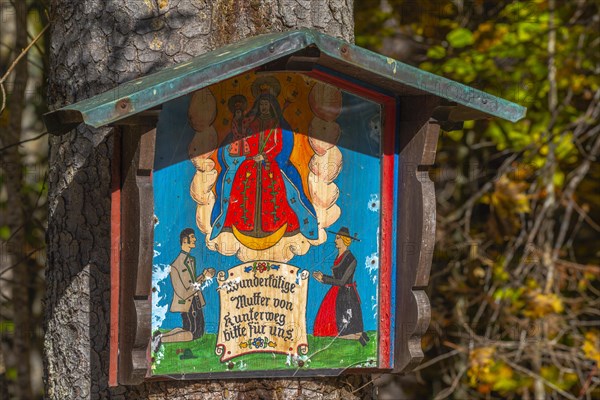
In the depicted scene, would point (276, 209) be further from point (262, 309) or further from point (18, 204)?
point (18, 204)

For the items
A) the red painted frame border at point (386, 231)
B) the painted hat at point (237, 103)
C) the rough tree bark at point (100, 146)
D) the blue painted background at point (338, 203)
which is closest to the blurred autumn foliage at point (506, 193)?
the rough tree bark at point (100, 146)

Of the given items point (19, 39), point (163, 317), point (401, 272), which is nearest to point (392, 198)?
point (401, 272)

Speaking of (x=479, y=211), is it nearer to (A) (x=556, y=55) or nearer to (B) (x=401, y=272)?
(A) (x=556, y=55)

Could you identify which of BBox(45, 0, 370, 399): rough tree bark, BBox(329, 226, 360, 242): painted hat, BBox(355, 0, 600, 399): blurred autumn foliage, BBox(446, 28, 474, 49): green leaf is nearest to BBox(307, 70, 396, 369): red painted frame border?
BBox(329, 226, 360, 242): painted hat

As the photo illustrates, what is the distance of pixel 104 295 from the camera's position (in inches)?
109

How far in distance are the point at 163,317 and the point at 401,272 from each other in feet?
2.37

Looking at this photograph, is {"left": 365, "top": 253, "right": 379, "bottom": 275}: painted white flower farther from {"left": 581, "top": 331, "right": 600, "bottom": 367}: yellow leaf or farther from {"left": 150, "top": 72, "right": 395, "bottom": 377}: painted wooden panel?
{"left": 581, "top": 331, "right": 600, "bottom": 367}: yellow leaf

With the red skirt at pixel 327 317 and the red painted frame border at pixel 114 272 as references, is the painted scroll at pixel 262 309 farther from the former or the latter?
the red painted frame border at pixel 114 272

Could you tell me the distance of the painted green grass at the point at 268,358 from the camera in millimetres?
2482

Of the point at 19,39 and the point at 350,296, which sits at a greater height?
the point at 19,39

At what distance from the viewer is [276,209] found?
2.60 meters

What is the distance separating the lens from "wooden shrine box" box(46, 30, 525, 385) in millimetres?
2406

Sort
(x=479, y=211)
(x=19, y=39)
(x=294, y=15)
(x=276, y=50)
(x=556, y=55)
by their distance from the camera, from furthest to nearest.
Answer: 1. (x=479, y=211)
2. (x=556, y=55)
3. (x=19, y=39)
4. (x=294, y=15)
5. (x=276, y=50)

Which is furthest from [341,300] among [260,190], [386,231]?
[260,190]
